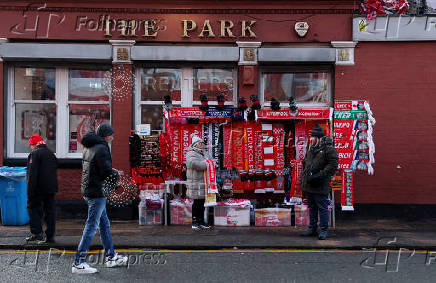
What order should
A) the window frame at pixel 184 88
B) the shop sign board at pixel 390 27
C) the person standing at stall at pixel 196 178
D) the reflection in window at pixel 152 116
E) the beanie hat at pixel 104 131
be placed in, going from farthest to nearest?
1. the reflection in window at pixel 152 116
2. the window frame at pixel 184 88
3. the shop sign board at pixel 390 27
4. the person standing at stall at pixel 196 178
5. the beanie hat at pixel 104 131

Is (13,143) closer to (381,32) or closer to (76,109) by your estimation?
(76,109)

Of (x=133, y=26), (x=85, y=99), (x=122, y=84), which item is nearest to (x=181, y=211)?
(x=122, y=84)

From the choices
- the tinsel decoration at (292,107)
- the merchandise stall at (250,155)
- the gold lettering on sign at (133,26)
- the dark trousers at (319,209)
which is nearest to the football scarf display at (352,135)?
the merchandise stall at (250,155)

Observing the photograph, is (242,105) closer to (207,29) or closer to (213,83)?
(213,83)

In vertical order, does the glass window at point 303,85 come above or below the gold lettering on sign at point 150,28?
below

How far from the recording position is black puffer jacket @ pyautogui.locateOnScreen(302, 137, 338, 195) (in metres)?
9.13

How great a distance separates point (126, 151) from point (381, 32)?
6.38 meters

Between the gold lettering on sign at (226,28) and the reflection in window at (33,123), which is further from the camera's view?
the reflection in window at (33,123)

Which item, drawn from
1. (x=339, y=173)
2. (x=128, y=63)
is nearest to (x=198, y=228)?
(x=339, y=173)

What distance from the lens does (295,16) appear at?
37.8 feet

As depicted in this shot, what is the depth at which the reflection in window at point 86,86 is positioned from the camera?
39.1 feet

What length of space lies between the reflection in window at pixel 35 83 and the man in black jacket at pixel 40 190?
11.0 feet

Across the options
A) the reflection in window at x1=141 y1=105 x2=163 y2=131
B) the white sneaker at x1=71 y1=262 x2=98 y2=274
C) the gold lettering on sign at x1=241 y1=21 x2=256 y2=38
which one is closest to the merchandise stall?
the reflection in window at x1=141 y1=105 x2=163 y2=131

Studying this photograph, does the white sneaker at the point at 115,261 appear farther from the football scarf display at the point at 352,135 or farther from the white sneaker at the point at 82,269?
the football scarf display at the point at 352,135
